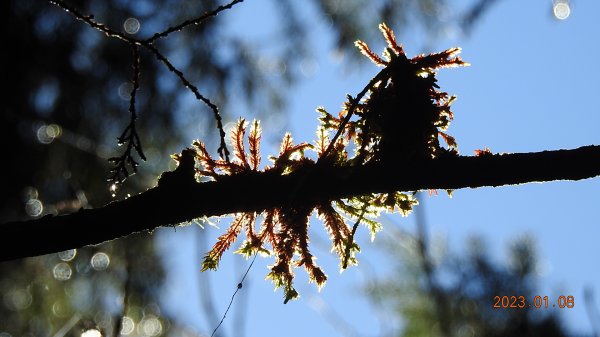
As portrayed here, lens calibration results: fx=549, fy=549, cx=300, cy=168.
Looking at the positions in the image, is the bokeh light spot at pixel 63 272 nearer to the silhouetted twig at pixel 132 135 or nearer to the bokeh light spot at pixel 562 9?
the silhouetted twig at pixel 132 135

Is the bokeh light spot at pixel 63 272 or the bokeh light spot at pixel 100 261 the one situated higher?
the bokeh light spot at pixel 100 261

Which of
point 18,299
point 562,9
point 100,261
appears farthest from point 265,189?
point 18,299

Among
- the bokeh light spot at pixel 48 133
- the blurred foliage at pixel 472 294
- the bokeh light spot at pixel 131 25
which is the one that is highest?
the bokeh light spot at pixel 131 25

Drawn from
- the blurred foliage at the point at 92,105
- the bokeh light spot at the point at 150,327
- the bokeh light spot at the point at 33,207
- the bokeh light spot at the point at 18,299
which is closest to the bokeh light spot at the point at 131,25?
the blurred foliage at the point at 92,105

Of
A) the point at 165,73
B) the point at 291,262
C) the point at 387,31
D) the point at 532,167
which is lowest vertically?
the point at 291,262

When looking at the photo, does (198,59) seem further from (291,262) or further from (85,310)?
(291,262)

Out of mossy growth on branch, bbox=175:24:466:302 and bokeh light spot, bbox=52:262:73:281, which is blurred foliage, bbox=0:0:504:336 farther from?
mossy growth on branch, bbox=175:24:466:302

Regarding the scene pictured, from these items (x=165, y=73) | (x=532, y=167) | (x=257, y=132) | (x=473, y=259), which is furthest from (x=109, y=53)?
(x=473, y=259)

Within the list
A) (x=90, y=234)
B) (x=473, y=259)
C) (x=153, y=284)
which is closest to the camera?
(x=90, y=234)
